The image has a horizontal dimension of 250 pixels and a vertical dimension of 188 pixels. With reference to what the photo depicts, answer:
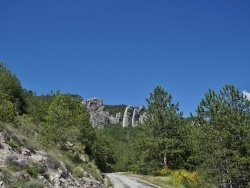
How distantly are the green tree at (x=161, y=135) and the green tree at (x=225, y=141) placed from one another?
307 inches

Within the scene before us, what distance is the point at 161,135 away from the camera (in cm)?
4059

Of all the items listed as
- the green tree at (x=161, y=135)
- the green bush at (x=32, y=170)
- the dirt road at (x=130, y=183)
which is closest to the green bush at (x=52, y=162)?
the green bush at (x=32, y=170)

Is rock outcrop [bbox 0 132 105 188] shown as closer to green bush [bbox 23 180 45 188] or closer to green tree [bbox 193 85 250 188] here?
green bush [bbox 23 180 45 188]

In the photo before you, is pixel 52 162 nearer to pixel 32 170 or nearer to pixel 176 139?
pixel 32 170

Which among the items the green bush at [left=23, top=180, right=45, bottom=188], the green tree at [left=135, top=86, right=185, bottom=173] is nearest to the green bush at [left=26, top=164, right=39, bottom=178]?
the green bush at [left=23, top=180, right=45, bottom=188]

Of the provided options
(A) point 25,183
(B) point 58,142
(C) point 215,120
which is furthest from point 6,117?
(C) point 215,120

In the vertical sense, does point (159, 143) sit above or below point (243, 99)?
below

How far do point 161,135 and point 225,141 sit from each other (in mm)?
11855

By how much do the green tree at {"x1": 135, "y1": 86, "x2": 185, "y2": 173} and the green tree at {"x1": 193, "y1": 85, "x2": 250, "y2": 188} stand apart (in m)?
7.81

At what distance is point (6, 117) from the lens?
77.3ft

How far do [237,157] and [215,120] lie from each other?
548 centimetres

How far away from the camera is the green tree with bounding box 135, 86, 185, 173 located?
134ft

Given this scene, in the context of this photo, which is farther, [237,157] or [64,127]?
[64,127]

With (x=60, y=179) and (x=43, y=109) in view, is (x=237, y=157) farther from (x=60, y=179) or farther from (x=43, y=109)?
(x=43, y=109)
